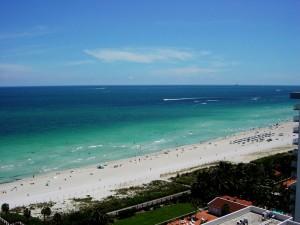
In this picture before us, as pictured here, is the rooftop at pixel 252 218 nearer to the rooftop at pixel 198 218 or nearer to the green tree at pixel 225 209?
the green tree at pixel 225 209

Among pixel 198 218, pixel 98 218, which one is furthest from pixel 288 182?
pixel 98 218

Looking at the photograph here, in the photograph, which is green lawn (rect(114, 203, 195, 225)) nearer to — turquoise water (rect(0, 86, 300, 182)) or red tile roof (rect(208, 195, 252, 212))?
red tile roof (rect(208, 195, 252, 212))

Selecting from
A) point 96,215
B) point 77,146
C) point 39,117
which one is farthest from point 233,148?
point 39,117

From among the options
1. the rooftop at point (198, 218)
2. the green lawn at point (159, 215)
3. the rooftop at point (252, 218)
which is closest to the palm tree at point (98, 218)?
the green lawn at point (159, 215)

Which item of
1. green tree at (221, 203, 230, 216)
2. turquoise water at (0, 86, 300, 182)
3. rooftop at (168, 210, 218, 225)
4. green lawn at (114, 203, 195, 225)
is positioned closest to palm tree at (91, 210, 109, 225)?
green lawn at (114, 203, 195, 225)

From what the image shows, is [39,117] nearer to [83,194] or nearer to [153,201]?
[83,194]

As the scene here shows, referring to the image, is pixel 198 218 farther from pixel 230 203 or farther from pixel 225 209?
pixel 230 203

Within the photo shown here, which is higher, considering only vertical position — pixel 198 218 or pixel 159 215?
pixel 198 218
